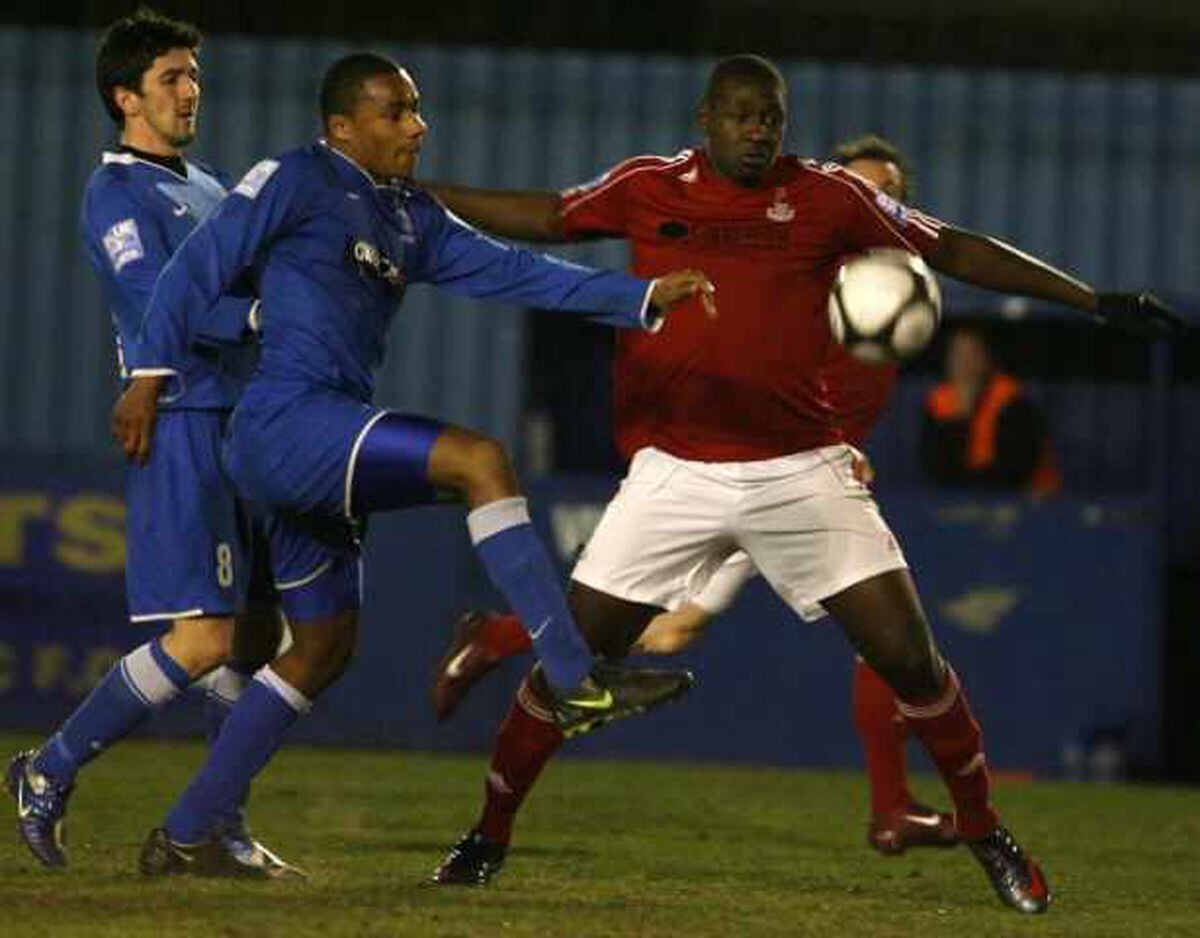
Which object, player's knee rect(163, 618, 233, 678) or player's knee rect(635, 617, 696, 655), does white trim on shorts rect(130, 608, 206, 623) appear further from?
player's knee rect(635, 617, 696, 655)

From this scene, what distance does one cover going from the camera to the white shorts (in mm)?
7395

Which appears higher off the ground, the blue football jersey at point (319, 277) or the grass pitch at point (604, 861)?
the blue football jersey at point (319, 277)

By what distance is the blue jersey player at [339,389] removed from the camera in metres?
6.79

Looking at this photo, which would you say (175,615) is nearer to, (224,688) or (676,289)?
(224,688)

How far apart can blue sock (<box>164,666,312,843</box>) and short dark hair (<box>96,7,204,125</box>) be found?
1583mm

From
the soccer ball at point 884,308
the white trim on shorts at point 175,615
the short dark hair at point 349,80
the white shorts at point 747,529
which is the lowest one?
the white trim on shorts at point 175,615

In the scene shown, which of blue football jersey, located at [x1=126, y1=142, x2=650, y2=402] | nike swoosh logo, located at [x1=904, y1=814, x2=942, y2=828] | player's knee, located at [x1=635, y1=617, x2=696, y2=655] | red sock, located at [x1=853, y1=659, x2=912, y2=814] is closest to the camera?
blue football jersey, located at [x1=126, y1=142, x2=650, y2=402]

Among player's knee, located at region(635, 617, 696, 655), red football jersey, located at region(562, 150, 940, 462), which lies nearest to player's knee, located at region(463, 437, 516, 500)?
red football jersey, located at region(562, 150, 940, 462)

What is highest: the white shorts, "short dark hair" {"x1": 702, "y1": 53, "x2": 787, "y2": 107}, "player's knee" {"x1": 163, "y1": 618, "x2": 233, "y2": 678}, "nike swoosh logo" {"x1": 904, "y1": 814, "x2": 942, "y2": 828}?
"short dark hair" {"x1": 702, "y1": 53, "x2": 787, "y2": 107}

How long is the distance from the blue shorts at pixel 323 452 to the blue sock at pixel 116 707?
0.60 meters

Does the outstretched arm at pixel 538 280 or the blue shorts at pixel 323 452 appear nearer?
the blue shorts at pixel 323 452

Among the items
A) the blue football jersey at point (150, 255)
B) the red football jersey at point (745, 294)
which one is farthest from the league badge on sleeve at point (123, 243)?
the red football jersey at point (745, 294)

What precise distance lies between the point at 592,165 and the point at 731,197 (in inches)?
247

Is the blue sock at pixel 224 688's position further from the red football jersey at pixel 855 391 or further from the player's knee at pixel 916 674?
the red football jersey at pixel 855 391
